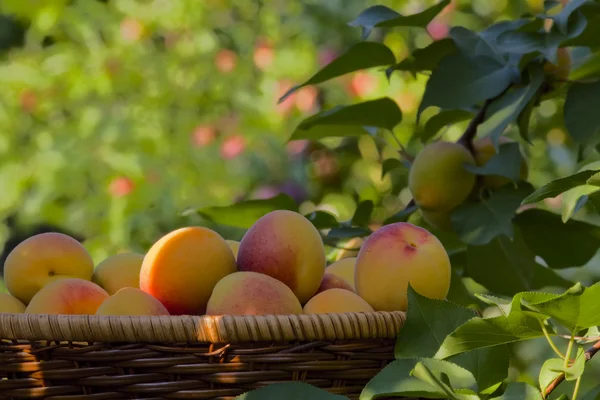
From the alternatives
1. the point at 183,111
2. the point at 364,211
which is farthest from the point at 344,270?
the point at 183,111

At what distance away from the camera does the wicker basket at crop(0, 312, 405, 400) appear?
1.99ft

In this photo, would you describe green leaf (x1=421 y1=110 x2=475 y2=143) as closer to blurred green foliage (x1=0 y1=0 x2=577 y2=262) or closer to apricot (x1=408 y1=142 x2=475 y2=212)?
apricot (x1=408 y1=142 x2=475 y2=212)

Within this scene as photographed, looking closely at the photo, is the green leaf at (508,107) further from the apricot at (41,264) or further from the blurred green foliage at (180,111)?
the blurred green foliage at (180,111)

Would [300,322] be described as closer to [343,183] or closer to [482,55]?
[482,55]

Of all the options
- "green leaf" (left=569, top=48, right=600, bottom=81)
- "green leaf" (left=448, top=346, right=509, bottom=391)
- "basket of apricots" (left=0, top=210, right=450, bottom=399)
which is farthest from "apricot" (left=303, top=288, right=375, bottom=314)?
"green leaf" (left=569, top=48, right=600, bottom=81)

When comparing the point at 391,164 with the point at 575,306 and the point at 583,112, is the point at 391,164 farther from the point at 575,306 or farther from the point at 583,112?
the point at 575,306

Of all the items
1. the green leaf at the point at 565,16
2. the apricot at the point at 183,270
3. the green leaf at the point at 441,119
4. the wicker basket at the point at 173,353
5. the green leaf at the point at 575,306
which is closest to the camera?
the green leaf at the point at 575,306

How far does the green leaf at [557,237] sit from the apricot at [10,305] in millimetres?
582

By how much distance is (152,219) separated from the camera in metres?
2.33

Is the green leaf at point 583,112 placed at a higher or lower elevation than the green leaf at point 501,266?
higher

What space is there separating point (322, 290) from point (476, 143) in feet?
1.13

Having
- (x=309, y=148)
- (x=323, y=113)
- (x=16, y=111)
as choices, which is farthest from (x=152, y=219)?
(x=323, y=113)

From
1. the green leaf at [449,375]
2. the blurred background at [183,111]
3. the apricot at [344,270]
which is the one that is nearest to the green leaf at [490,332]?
the green leaf at [449,375]

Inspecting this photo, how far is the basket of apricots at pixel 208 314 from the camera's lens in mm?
612
